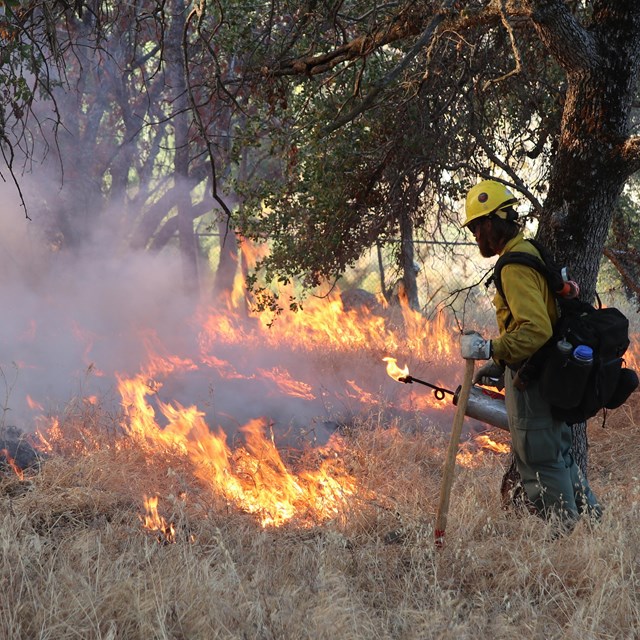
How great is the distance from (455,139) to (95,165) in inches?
584

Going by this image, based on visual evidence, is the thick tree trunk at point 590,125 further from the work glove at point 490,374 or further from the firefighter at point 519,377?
the work glove at point 490,374

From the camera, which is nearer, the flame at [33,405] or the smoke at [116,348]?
the smoke at [116,348]

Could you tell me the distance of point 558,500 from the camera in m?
3.98

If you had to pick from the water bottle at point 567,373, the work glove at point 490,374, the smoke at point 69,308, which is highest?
the water bottle at point 567,373

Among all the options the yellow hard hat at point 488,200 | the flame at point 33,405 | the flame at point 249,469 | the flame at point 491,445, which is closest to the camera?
the yellow hard hat at point 488,200

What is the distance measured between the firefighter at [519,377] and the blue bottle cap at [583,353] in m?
0.17

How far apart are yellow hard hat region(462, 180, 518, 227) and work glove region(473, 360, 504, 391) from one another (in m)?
0.84

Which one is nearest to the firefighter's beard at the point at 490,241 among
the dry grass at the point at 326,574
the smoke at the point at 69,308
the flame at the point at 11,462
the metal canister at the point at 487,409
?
the metal canister at the point at 487,409

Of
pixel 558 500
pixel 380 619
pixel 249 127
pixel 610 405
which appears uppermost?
pixel 249 127

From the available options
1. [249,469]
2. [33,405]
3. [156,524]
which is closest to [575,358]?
[156,524]

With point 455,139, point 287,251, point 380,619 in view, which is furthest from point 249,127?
point 380,619

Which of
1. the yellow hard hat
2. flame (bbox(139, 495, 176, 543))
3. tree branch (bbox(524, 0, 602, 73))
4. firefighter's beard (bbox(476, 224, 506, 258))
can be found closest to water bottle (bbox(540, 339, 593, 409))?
firefighter's beard (bbox(476, 224, 506, 258))

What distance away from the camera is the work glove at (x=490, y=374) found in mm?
4293

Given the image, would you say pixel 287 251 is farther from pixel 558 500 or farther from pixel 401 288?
pixel 401 288
